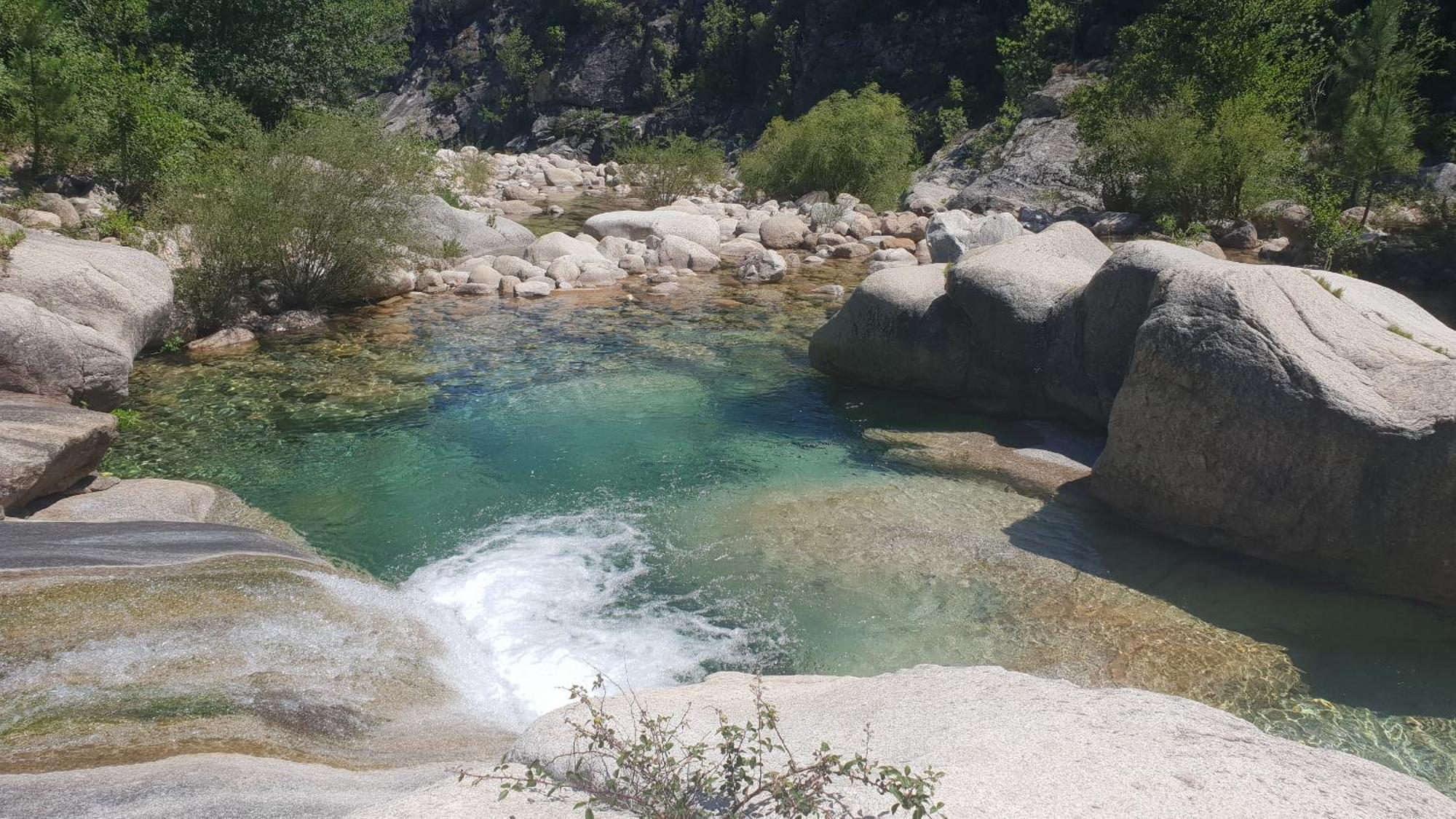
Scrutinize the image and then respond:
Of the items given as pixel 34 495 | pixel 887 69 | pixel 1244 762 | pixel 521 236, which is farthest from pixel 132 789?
pixel 887 69

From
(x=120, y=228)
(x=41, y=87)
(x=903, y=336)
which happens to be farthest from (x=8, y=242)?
(x=903, y=336)

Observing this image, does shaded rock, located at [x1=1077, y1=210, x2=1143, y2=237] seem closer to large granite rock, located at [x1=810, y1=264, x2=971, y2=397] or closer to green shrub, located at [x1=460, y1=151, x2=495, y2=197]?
large granite rock, located at [x1=810, y1=264, x2=971, y2=397]

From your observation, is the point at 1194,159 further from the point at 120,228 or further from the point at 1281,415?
the point at 120,228

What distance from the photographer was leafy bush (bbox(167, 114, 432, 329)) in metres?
14.9

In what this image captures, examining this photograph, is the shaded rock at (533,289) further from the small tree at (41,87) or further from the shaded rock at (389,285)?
the small tree at (41,87)

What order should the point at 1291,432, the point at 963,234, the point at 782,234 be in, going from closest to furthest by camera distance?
the point at 1291,432 < the point at 963,234 < the point at 782,234

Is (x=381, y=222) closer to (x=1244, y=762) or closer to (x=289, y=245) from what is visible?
(x=289, y=245)

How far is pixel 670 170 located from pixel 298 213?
770 inches

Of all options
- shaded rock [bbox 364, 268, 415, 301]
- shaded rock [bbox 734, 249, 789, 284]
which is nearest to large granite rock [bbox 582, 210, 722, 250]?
shaded rock [bbox 734, 249, 789, 284]

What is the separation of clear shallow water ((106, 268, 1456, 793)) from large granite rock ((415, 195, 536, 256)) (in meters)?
7.95

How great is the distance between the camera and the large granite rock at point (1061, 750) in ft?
10.4

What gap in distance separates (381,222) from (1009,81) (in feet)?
113

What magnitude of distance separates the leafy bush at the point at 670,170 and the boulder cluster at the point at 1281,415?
82.1ft

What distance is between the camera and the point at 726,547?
27.1 feet
